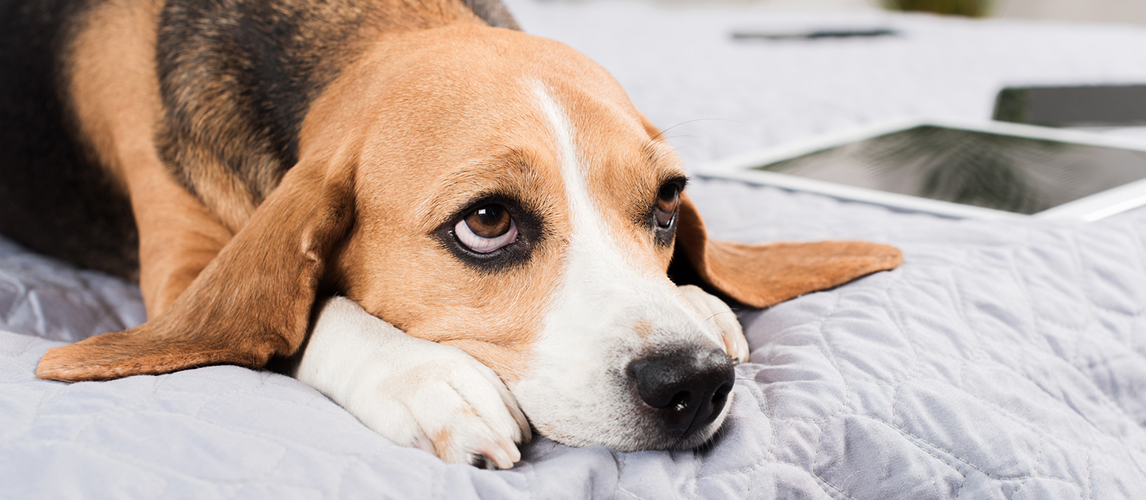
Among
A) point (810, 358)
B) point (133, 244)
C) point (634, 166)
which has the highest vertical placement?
point (634, 166)

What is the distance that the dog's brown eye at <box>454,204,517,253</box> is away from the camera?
1453 millimetres

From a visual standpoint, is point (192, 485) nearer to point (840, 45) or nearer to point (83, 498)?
point (83, 498)

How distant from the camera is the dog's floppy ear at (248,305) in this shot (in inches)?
53.6

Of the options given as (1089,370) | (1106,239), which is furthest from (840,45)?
(1089,370)

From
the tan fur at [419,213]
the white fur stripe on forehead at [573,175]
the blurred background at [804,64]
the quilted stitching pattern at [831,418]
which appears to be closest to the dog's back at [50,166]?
the tan fur at [419,213]

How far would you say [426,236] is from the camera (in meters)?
1.49

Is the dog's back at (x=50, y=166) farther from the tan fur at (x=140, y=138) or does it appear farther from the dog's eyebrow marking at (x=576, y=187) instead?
the dog's eyebrow marking at (x=576, y=187)

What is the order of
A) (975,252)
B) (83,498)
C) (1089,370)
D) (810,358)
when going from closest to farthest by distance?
(83,498) < (810,358) < (1089,370) < (975,252)

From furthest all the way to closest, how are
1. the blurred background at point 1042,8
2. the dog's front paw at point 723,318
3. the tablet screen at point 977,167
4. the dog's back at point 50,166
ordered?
the blurred background at point 1042,8, the tablet screen at point 977,167, the dog's back at point 50,166, the dog's front paw at point 723,318

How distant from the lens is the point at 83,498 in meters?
0.94

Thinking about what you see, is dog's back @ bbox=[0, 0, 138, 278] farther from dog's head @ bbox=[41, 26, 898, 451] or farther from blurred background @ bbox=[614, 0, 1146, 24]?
blurred background @ bbox=[614, 0, 1146, 24]

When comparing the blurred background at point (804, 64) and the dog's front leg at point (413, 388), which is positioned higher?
the dog's front leg at point (413, 388)

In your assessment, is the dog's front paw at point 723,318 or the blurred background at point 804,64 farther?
the blurred background at point 804,64

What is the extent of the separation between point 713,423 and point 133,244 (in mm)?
2066
